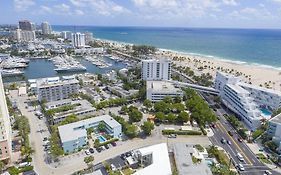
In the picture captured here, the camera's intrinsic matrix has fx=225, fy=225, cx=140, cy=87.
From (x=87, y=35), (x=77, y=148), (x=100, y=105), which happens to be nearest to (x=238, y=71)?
(x=100, y=105)

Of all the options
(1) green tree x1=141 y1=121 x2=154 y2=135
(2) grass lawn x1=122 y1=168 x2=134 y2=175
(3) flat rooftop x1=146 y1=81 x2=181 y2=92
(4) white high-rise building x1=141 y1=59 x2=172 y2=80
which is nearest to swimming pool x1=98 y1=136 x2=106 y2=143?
(1) green tree x1=141 y1=121 x2=154 y2=135

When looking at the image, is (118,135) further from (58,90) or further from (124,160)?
(58,90)

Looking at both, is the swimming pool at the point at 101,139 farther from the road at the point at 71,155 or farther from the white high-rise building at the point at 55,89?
the white high-rise building at the point at 55,89

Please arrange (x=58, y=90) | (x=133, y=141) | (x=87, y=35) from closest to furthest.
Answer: (x=133, y=141), (x=58, y=90), (x=87, y=35)

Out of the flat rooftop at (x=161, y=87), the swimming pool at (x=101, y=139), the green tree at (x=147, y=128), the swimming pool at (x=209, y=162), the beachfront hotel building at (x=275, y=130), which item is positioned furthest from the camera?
the flat rooftop at (x=161, y=87)

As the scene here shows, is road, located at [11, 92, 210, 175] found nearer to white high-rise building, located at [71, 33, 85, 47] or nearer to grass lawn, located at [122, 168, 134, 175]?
grass lawn, located at [122, 168, 134, 175]

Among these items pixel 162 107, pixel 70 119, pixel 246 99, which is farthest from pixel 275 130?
pixel 70 119

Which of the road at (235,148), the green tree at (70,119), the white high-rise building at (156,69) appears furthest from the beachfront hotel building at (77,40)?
the road at (235,148)
